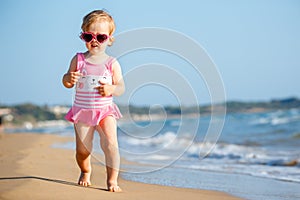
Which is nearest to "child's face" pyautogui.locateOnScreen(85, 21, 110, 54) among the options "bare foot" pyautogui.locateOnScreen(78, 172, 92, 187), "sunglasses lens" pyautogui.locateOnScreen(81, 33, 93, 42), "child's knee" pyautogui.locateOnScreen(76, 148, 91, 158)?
"sunglasses lens" pyautogui.locateOnScreen(81, 33, 93, 42)

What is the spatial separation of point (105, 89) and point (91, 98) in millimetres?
161

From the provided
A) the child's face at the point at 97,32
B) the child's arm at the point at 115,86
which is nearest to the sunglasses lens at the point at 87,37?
the child's face at the point at 97,32

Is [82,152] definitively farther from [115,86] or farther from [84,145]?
[115,86]

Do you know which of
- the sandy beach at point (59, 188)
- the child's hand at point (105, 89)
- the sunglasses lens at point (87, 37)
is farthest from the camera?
the sunglasses lens at point (87, 37)

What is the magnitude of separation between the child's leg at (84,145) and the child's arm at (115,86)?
36cm

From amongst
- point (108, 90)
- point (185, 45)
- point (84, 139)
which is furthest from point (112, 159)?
point (185, 45)

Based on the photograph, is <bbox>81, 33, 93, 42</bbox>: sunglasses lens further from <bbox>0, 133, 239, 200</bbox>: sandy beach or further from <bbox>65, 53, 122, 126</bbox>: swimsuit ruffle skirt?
<bbox>0, 133, 239, 200</bbox>: sandy beach

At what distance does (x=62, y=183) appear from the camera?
4.07 metres

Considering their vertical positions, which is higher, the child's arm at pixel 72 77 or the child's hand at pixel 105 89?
the child's arm at pixel 72 77

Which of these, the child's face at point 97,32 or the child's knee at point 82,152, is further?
the child's knee at point 82,152

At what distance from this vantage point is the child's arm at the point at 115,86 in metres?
3.88

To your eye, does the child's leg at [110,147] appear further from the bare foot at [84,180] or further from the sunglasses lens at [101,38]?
the sunglasses lens at [101,38]

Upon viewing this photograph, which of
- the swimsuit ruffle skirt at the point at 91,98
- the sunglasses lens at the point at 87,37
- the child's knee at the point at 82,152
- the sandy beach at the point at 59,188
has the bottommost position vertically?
the sandy beach at the point at 59,188

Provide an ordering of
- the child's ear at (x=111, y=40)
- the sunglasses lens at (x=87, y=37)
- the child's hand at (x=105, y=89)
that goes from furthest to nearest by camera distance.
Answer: the child's ear at (x=111, y=40) < the sunglasses lens at (x=87, y=37) < the child's hand at (x=105, y=89)
